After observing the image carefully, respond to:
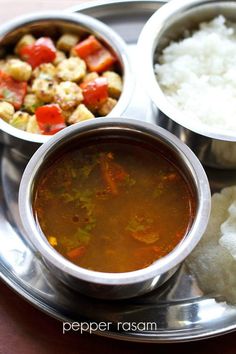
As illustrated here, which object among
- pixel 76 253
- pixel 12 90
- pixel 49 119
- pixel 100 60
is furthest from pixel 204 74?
pixel 76 253

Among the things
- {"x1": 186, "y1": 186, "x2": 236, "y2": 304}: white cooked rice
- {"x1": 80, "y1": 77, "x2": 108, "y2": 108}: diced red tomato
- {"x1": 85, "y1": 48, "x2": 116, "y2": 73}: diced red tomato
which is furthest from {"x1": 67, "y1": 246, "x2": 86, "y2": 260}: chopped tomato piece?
{"x1": 85, "y1": 48, "x2": 116, "y2": 73}: diced red tomato

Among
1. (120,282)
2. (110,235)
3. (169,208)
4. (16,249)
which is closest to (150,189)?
(169,208)

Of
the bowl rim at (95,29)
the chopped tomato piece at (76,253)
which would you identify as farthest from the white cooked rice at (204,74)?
the chopped tomato piece at (76,253)

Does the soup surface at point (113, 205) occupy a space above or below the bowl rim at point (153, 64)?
below

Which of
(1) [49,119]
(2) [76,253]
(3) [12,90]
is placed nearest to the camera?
(2) [76,253]

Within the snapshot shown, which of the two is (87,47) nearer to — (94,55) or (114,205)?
(94,55)

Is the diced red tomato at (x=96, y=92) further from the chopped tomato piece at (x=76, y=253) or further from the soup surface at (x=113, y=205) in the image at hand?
the chopped tomato piece at (x=76, y=253)

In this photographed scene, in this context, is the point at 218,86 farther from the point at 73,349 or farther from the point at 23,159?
the point at 73,349
